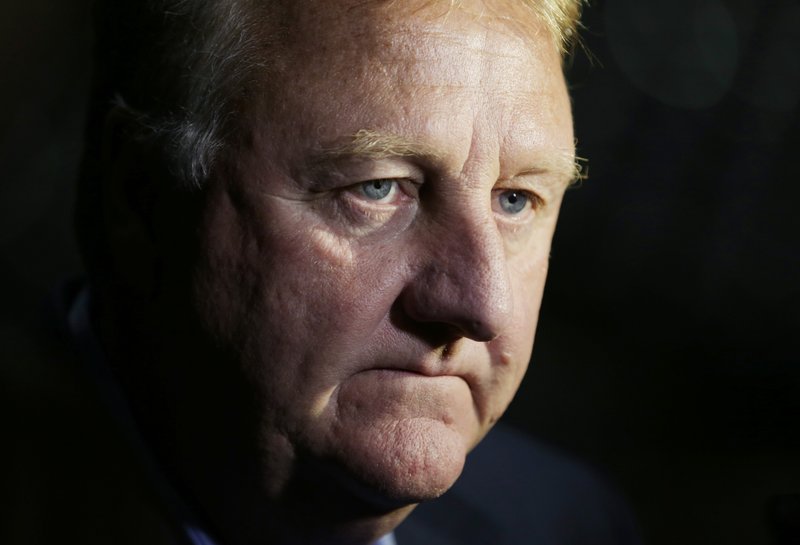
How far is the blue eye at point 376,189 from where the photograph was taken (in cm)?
114

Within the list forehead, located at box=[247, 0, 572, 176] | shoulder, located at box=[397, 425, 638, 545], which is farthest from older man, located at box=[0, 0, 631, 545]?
shoulder, located at box=[397, 425, 638, 545]

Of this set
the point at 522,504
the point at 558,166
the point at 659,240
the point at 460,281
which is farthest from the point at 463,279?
the point at 659,240

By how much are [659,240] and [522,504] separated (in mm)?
635

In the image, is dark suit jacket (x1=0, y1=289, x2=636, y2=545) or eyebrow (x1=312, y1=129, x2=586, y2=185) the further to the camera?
dark suit jacket (x1=0, y1=289, x2=636, y2=545)

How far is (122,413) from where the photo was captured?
136cm

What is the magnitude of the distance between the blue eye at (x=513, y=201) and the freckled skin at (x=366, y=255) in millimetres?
63

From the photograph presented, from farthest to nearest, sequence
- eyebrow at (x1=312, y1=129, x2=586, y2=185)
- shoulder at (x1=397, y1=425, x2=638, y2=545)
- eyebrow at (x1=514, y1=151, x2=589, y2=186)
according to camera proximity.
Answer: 1. shoulder at (x1=397, y1=425, x2=638, y2=545)
2. eyebrow at (x1=514, y1=151, x2=589, y2=186)
3. eyebrow at (x1=312, y1=129, x2=586, y2=185)

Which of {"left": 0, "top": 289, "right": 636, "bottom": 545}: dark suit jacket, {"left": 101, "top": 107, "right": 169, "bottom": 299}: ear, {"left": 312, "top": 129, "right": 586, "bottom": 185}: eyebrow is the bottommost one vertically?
{"left": 0, "top": 289, "right": 636, "bottom": 545}: dark suit jacket

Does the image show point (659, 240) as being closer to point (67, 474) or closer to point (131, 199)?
point (131, 199)

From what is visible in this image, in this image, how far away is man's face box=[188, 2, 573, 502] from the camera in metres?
1.10

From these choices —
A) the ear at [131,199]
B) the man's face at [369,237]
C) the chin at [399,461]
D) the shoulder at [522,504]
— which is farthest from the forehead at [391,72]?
the shoulder at [522,504]

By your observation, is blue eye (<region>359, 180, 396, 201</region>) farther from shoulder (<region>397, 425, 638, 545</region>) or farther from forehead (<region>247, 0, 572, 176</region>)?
shoulder (<region>397, 425, 638, 545</region>)

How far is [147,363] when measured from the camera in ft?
4.30

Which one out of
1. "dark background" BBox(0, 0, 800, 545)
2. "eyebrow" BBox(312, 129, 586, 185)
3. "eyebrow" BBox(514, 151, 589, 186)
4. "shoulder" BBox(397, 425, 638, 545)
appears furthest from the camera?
"dark background" BBox(0, 0, 800, 545)
